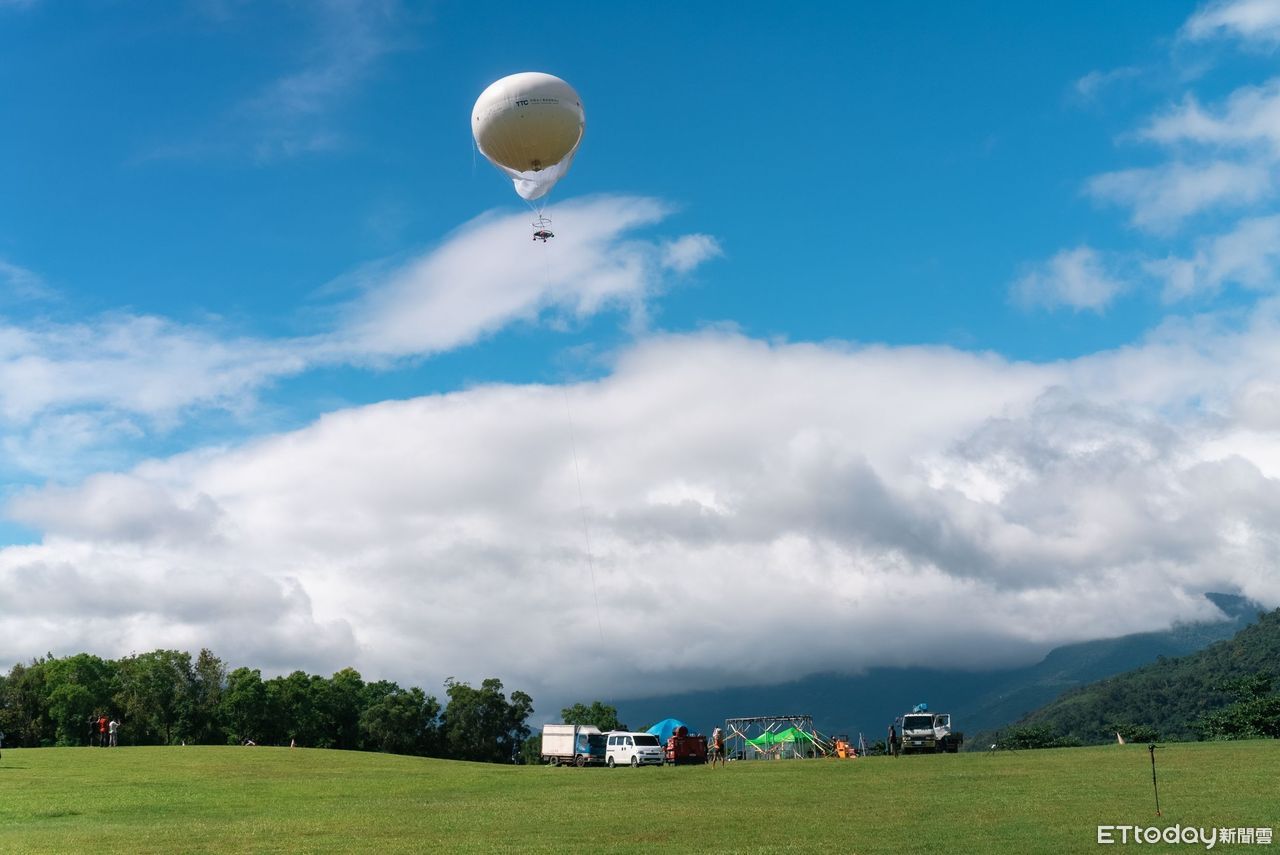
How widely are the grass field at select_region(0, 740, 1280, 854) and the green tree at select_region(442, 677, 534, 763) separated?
3160 inches

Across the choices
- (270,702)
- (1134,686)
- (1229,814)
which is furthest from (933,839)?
(1134,686)

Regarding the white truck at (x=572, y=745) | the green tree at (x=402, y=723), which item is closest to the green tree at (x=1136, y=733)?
the white truck at (x=572, y=745)

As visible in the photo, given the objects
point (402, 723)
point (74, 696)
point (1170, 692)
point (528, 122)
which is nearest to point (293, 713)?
point (402, 723)

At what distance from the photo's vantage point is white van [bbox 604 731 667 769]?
59.7 metres

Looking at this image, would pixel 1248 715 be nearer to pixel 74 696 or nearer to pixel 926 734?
pixel 926 734

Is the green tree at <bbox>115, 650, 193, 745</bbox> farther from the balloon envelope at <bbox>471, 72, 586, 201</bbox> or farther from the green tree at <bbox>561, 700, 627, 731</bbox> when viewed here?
the balloon envelope at <bbox>471, 72, 586, 201</bbox>

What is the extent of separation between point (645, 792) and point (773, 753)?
1314 inches

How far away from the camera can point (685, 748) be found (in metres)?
58.9

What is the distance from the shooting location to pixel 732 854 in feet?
72.2

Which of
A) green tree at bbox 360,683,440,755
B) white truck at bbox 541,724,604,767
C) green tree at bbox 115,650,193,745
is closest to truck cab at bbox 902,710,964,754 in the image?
white truck at bbox 541,724,604,767

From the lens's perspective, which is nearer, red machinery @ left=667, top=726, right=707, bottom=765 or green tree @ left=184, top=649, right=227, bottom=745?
red machinery @ left=667, top=726, right=707, bottom=765

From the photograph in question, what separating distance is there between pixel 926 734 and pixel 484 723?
83.8 meters

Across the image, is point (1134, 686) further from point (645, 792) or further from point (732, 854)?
point (732, 854)

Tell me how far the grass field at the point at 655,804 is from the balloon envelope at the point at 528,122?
75.3 ft
